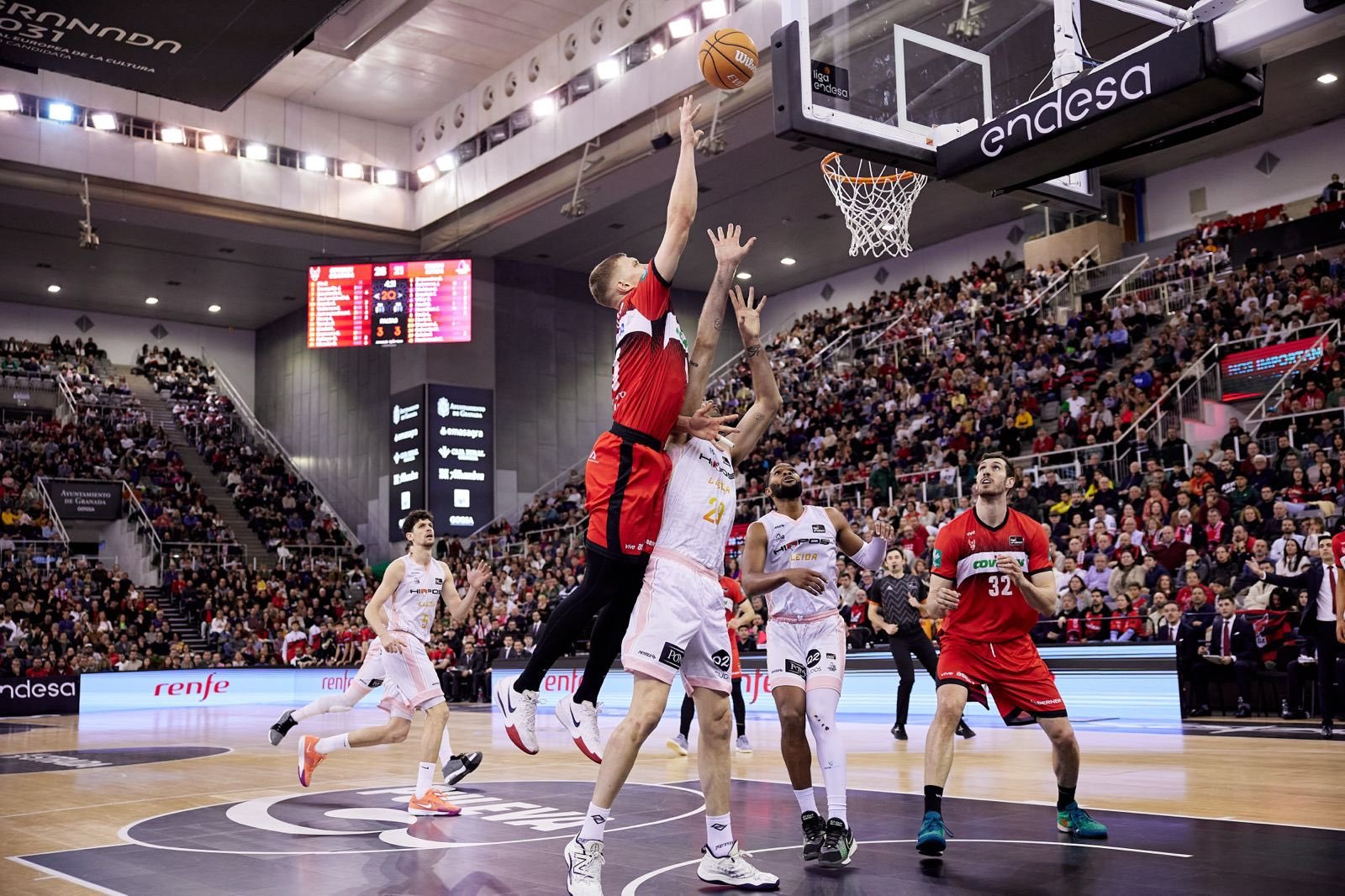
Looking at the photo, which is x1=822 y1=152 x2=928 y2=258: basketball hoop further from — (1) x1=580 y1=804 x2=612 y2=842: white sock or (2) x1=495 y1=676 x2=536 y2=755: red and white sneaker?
(1) x1=580 y1=804 x2=612 y2=842: white sock

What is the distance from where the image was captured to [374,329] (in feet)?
81.9

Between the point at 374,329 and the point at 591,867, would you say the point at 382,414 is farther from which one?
the point at 591,867

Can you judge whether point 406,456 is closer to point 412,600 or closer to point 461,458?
point 461,458

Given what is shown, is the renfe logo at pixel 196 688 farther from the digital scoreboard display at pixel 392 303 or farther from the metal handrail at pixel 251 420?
the metal handrail at pixel 251 420

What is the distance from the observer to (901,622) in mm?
12633

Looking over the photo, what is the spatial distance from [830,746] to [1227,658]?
30.9 ft

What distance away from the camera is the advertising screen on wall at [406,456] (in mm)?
29859

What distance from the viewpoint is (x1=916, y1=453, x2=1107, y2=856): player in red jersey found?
5.95 metres

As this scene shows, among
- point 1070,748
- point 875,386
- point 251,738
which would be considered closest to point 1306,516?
point 1070,748

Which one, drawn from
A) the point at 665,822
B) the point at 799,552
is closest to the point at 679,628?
the point at 799,552

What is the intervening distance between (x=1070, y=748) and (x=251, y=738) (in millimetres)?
11769

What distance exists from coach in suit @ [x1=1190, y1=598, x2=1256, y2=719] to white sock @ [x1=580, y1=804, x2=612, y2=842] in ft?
36.1

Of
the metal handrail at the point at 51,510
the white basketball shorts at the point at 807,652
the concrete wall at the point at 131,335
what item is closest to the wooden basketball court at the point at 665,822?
the white basketball shorts at the point at 807,652

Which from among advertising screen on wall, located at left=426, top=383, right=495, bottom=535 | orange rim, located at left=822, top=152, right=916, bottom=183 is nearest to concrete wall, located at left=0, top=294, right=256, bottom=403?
advertising screen on wall, located at left=426, top=383, right=495, bottom=535
